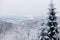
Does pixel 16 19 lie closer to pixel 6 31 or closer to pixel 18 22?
pixel 18 22

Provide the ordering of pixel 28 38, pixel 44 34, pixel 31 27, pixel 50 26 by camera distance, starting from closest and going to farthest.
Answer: pixel 50 26 < pixel 44 34 < pixel 31 27 < pixel 28 38

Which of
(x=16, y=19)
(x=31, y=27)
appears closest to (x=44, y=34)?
(x=31, y=27)

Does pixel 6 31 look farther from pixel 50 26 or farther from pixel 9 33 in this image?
pixel 50 26

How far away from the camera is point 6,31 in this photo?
28.5 feet

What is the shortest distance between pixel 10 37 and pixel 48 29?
3.90 metres

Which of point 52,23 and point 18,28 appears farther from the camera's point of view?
Result: point 18,28

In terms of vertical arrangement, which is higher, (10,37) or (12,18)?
(12,18)

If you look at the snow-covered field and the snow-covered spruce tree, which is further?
the snow-covered field

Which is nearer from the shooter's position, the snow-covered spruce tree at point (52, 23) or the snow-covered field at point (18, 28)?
the snow-covered spruce tree at point (52, 23)

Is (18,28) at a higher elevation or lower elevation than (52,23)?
lower

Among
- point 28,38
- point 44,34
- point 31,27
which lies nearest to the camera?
point 44,34

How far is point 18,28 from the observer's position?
9.05 m

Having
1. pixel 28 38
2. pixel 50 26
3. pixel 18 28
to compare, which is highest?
pixel 50 26

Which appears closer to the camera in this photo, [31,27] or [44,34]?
[44,34]
